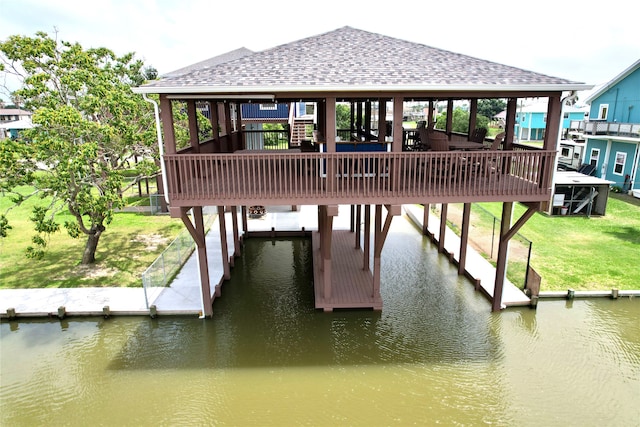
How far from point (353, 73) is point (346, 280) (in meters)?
6.49

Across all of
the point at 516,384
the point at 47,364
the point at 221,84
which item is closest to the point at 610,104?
the point at 516,384

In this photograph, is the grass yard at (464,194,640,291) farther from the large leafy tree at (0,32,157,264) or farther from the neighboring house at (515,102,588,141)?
the neighboring house at (515,102,588,141)

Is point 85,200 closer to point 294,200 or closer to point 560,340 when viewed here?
point 294,200

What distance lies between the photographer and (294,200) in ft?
30.6

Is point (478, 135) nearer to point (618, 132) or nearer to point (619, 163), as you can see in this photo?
point (618, 132)

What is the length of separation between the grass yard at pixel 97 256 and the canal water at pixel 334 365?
2535 mm

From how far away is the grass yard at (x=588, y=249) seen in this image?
518 inches

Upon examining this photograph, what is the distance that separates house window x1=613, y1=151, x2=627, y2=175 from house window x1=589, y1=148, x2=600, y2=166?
1.83 meters

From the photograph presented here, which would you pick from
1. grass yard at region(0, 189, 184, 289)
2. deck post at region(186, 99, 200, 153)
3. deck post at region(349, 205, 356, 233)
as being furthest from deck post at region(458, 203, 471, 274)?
grass yard at region(0, 189, 184, 289)

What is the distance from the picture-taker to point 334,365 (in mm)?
9383

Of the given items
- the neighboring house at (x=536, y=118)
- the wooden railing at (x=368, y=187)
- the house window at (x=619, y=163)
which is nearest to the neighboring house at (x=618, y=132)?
the house window at (x=619, y=163)

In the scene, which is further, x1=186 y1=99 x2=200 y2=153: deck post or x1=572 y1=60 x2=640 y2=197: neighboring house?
x1=572 y1=60 x2=640 y2=197: neighboring house

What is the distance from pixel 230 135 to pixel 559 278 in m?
12.3

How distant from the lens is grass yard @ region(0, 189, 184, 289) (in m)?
13.5
